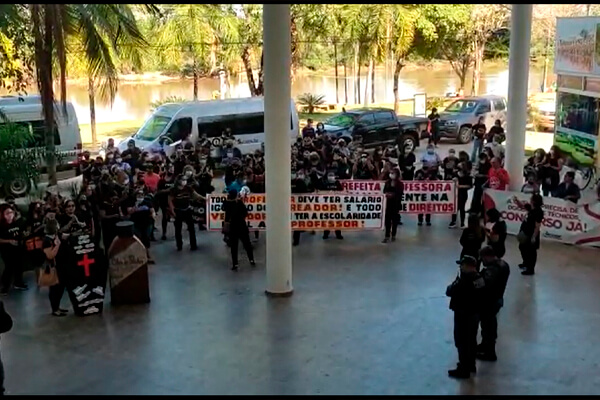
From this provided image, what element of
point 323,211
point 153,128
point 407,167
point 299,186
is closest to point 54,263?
point 299,186

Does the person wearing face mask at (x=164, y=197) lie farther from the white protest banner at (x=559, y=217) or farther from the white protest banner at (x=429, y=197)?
the white protest banner at (x=559, y=217)

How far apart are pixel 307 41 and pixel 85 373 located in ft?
85.6

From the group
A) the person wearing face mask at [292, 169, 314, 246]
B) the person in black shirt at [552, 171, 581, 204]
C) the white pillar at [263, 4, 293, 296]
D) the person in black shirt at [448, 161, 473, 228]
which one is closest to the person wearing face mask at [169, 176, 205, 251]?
the person wearing face mask at [292, 169, 314, 246]

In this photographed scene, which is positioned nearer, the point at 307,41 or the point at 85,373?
the point at 85,373

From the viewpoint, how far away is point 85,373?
9117 millimetres

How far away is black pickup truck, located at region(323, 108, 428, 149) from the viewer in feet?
86.4

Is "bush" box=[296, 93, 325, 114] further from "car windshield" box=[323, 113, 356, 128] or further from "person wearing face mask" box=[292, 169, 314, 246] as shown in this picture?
"person wearing face mask" box=[292, 169, 314, 246]

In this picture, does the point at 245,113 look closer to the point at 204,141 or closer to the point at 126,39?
the point at 204,141

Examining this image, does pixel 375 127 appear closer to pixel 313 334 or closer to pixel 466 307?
pixel 313 334

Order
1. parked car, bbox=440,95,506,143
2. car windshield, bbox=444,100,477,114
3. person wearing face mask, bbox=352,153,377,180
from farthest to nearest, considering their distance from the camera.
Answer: car windshield, bbox=444,100,477,114
parked car, bbox=440,95,506,143
person wearing face mask, bbox=352,153,377,180

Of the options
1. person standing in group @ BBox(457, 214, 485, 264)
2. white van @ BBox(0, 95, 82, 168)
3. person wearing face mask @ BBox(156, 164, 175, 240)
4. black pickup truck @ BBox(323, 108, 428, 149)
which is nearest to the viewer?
person standing in group @ BBox(457, 214, 485, 264)

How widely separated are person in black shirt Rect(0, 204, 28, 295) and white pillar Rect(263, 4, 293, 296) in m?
4.08

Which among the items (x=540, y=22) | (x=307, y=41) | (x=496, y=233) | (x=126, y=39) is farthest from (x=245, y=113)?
(x=540, y=22)

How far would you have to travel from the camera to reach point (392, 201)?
14.8m
